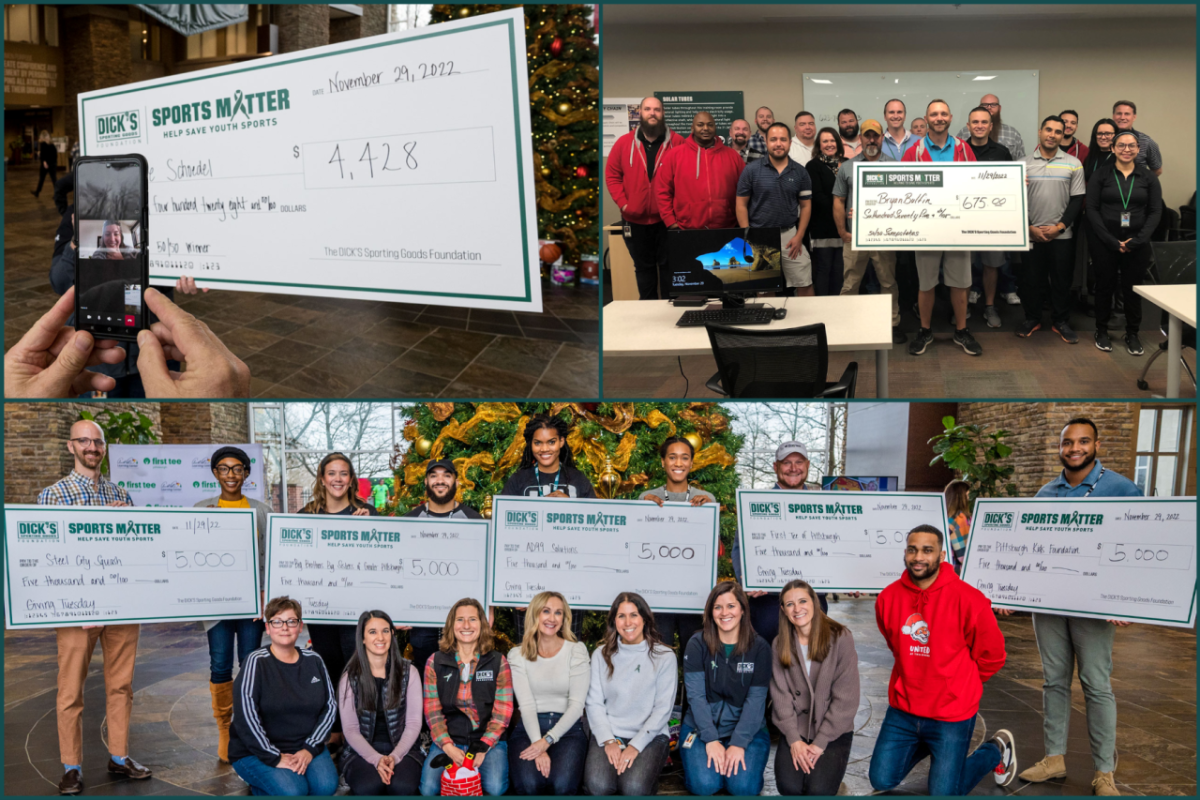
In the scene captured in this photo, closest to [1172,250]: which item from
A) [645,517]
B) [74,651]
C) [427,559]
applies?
[645,517]

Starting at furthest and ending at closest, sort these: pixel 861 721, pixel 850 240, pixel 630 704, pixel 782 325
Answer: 1. pixel 850 240
2. pixel 782 325
3. pixel 861 721
4. pixel 630 704

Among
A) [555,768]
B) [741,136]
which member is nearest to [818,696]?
[555,768]

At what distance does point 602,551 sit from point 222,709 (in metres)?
1.80

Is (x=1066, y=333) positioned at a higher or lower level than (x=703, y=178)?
lower

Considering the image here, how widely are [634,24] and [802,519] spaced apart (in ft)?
24.3

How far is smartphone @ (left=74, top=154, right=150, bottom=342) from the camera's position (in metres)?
2.65

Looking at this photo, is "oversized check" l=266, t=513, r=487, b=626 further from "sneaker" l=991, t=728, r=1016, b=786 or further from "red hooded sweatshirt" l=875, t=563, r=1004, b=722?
"sneaker" l=991, t=728, r=1016, b=786

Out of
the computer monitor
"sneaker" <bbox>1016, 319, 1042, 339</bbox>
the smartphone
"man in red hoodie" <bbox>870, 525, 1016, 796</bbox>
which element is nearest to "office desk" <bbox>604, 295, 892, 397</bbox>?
the computer monitor

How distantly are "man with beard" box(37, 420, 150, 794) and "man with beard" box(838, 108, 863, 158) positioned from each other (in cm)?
643

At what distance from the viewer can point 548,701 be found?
302 centimetres

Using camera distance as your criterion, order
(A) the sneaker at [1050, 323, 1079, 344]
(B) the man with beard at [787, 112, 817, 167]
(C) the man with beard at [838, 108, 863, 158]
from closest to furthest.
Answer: (A) the sneaker at [1050, 323, 1079, 344], (C) the man with beard at [838, 108, 863, 158], (B) the man with beard at [787, 112, 817, 167]

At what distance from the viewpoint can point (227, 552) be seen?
3410 mm

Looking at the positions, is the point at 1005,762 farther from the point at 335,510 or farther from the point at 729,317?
the point at 335,510

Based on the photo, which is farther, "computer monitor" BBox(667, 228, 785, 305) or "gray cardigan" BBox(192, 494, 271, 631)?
"computer monitor" BBox(667, 228, 785, 305)
